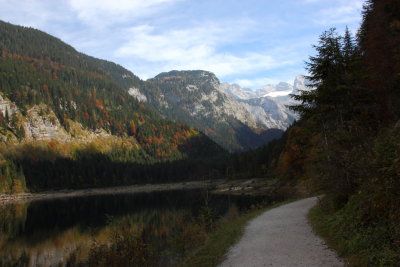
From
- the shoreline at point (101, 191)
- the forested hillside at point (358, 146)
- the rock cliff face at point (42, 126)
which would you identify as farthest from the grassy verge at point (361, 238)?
the rock cliff face at point (42, 126)

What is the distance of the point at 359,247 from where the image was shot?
34.7ft

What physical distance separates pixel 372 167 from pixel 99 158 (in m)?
190

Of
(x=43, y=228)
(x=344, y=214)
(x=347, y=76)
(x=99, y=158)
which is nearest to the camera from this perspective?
(x=344, y=214)

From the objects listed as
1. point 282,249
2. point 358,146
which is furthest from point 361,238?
point 358,146

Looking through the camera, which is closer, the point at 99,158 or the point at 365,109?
the point at 365,109

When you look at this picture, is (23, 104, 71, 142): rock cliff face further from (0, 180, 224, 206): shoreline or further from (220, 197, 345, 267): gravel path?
(220, 197, 345, 267): gravel path

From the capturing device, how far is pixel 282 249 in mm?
13453

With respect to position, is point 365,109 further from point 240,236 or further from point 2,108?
point 2,108

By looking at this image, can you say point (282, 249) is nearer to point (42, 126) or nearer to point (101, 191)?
point (101, 191)

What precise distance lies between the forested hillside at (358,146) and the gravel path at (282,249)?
66 centimetres

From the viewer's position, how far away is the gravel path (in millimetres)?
11492

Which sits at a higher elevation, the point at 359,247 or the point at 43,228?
the point at 359,247

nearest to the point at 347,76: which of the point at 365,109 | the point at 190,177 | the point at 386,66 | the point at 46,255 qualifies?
the point at 365,109

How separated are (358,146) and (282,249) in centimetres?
621
